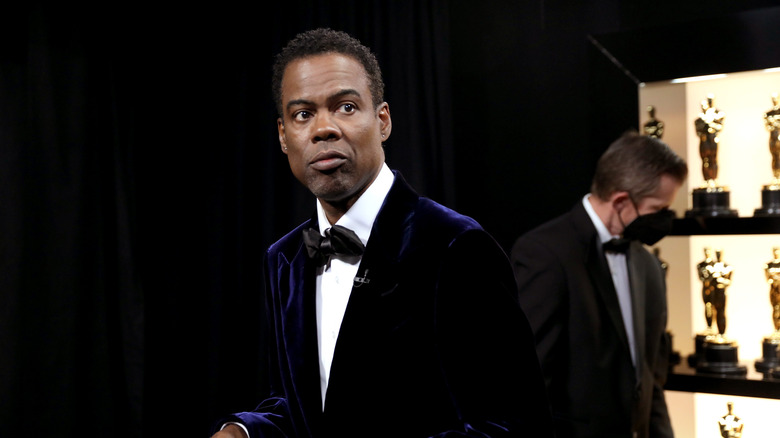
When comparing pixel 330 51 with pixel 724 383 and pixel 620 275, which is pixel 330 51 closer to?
pixel 620 275

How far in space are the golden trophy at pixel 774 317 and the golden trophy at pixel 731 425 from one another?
18 centimetres

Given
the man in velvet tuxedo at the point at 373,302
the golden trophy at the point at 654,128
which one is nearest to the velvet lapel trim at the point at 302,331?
the man in velvet tuxedo at the point at 373,302

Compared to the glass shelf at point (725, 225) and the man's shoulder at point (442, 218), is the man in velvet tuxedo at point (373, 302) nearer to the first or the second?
the man's shoulder at point (442, 218)

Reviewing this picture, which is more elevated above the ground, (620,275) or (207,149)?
(207,149)

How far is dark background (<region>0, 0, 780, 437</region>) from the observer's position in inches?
114

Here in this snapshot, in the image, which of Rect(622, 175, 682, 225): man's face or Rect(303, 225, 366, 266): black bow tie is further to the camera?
Rect(622, 175, 682, 225): man's face

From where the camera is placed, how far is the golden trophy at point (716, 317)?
9.14 ft

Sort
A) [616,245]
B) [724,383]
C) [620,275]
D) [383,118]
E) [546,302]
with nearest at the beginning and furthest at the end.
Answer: [383,118] < [546,302] < [616,245] < [620,275] < [724,383]

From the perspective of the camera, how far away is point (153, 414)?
3.51 metres

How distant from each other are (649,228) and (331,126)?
1.67 metres

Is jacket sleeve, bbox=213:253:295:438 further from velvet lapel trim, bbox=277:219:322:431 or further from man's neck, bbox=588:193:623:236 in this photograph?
man's neck, bbox=588:193:623:236

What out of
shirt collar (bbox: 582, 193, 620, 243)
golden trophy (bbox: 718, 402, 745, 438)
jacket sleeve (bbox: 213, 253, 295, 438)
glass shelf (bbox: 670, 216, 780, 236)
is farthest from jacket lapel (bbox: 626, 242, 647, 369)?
jacket sleeve (bbox: 213, 253, 295, 438)

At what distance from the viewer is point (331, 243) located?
1.29 m

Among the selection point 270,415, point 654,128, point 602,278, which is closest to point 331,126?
point 270,415
